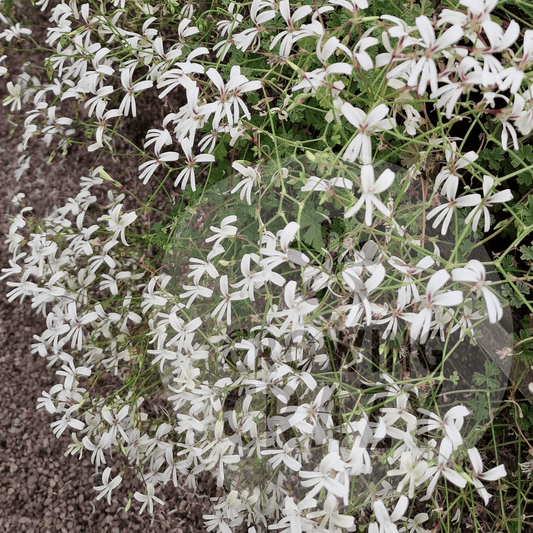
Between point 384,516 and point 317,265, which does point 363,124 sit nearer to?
point 317,265

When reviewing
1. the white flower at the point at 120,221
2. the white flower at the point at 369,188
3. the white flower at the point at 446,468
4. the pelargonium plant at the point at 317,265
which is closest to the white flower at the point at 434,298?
the pelargonium plant at the point at 317,265

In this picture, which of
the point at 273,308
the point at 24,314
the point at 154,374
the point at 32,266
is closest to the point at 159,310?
the point at 154,374

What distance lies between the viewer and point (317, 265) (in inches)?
74.3

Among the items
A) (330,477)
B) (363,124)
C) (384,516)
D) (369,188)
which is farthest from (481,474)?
(363,124)

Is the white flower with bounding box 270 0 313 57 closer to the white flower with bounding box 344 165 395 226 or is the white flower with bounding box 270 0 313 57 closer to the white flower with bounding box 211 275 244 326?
the white flower with bounding box 344 165 395 226

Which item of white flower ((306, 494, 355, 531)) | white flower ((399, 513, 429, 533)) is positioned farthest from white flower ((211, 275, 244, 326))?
white flower ((399, 513, 429, 533))

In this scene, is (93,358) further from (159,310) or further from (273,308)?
(273,308)

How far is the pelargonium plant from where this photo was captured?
1.28m

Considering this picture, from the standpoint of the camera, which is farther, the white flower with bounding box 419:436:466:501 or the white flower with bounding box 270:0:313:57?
the white flower with bounding box 270:0:313:57

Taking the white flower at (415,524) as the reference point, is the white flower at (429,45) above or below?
above

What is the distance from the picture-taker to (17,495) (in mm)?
2559

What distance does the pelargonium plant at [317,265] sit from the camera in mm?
1275

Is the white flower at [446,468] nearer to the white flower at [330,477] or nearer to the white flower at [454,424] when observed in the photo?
the white flower at [454,424]

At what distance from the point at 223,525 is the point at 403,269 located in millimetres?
1237
